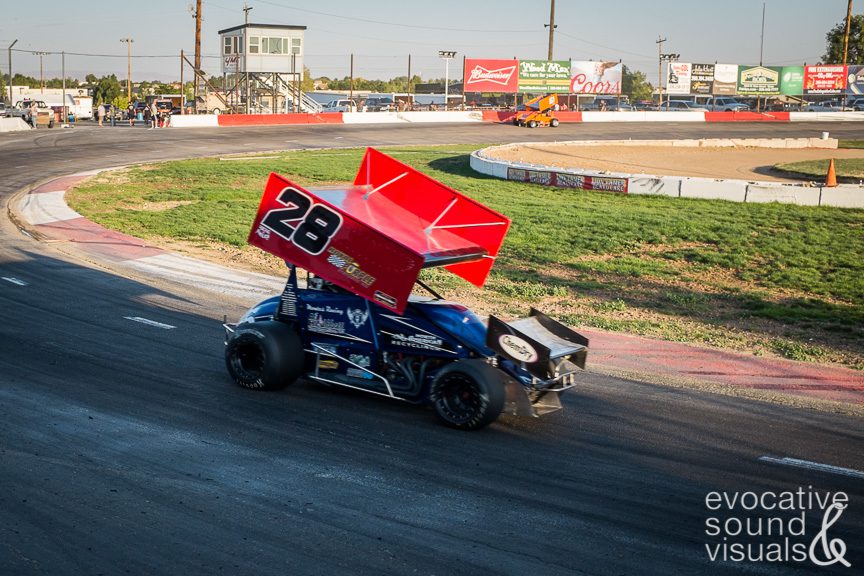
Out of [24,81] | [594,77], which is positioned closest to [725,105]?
[594,77]

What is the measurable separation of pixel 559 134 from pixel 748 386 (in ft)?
143

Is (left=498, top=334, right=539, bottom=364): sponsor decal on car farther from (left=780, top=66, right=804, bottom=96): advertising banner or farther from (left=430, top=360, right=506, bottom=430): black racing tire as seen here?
(left=780, top=66, right=804, bottom=96): advertising banner

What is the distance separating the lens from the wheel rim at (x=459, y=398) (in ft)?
27.6

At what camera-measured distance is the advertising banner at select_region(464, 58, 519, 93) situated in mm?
73875

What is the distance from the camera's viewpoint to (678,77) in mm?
78750

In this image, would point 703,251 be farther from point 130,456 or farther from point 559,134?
point 559,134

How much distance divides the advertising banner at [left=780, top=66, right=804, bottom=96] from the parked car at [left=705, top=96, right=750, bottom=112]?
3.40 meters

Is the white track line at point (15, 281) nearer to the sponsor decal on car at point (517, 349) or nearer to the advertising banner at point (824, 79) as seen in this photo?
the sponsor decal on car at point (517, 349)

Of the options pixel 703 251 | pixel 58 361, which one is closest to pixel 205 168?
pixel 703 251

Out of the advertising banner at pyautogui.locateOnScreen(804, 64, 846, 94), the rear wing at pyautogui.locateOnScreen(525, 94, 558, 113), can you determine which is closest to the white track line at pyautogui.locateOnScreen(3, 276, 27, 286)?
the rear wing at pyautogui.locateOnScreen(525, 94, 558, 113)

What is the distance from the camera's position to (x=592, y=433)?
868 cm

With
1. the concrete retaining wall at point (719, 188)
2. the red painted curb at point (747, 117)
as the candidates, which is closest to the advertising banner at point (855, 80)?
the red painted curb at point (747, 117)

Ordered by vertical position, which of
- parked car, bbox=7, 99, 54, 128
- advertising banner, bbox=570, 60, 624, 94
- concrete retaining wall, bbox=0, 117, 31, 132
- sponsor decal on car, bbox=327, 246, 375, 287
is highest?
advertising banner, bbox=570, 60, 624, 94

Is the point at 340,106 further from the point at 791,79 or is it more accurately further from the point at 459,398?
the point at 459,398
